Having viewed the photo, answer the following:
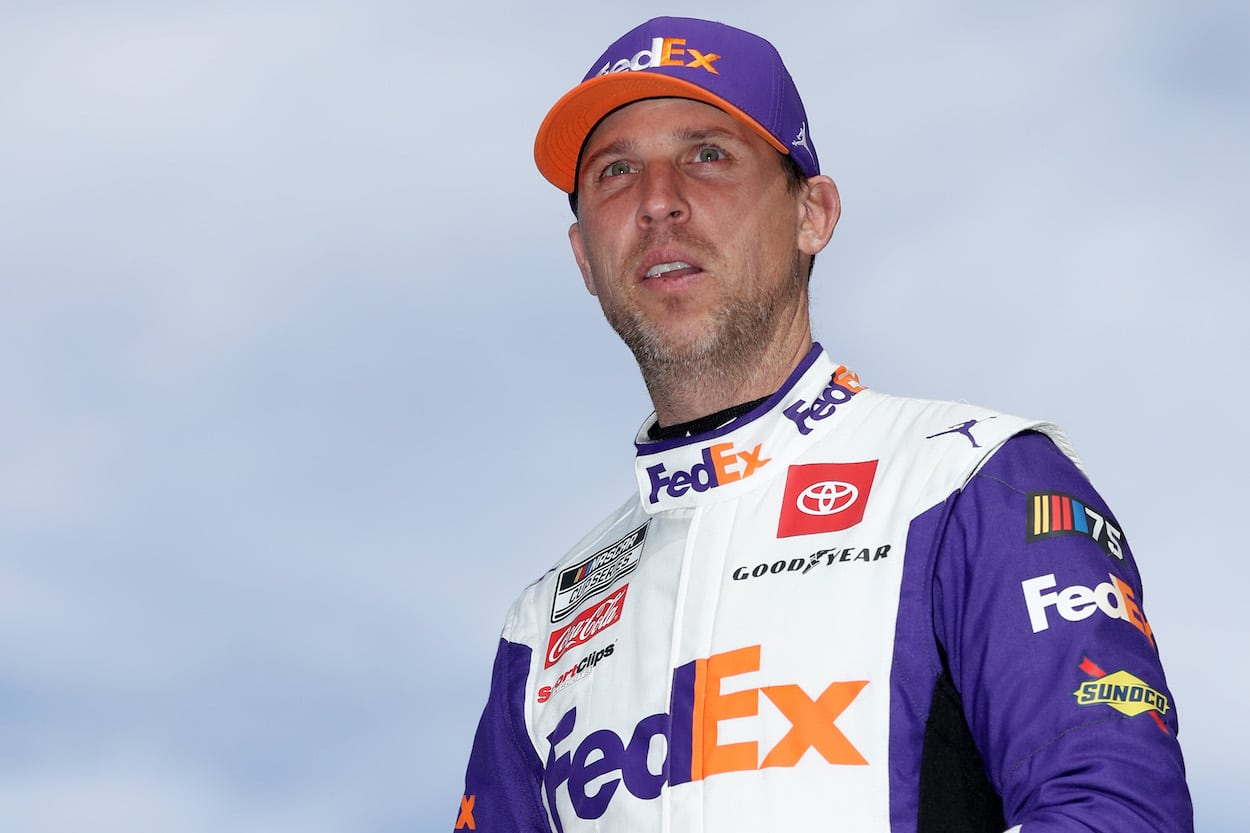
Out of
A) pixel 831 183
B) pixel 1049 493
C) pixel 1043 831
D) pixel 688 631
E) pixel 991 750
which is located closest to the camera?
pixel 1043 831

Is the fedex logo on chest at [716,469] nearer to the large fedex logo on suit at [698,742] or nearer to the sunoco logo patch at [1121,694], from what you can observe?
the large fedex logo on suit at [698,742]

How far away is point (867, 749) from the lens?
144 inches

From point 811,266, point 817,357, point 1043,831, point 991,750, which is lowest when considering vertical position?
point 1043,831

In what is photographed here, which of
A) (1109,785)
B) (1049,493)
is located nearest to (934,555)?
(1049,493)

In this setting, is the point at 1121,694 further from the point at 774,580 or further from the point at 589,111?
the point at 589,111

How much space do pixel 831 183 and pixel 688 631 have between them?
5.16 ft

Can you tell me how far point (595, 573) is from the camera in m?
4.84

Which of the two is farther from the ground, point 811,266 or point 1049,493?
point 811,266

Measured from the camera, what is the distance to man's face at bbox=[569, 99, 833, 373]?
4504mm

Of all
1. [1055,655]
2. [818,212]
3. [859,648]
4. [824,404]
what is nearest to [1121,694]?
[1055,655]

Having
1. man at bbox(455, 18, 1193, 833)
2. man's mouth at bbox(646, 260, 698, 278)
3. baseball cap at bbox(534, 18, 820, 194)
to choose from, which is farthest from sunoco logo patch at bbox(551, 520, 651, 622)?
baseball cap at bbox(534, 18, 820, 194)

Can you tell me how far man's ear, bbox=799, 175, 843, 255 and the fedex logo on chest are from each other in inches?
31.5

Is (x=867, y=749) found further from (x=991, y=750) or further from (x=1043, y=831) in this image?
(x=1043, y=831)

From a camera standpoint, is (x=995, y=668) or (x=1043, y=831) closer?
(x=1043, y=831)
